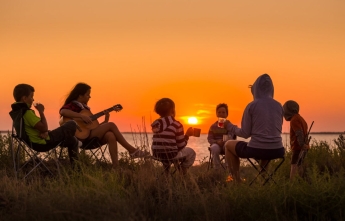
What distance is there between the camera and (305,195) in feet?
16.8

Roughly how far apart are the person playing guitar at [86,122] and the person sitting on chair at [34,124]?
72cm

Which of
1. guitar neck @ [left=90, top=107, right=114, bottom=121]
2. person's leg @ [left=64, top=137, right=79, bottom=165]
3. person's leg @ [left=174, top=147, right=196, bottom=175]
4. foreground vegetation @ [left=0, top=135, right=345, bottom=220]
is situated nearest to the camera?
foreground vegetation @ [left=0, top=135, right=345, bottom=220]

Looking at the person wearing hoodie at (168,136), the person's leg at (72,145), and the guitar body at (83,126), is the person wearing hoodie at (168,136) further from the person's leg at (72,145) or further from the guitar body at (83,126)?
the guitar body at (83,126)

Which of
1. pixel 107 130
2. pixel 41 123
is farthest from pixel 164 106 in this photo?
pixel 41 123

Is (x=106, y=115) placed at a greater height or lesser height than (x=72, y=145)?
greater

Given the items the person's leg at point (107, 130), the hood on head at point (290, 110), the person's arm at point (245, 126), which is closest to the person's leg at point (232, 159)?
the person's arm at point (245, 126)

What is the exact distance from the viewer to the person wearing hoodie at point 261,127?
20.6 ft

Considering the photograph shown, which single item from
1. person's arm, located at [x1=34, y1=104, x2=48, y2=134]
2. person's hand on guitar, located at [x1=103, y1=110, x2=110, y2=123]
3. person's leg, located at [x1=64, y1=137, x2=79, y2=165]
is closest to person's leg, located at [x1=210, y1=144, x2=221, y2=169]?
person's hand on guitar, located at [x1=103, y1=110, x2=110, y2=123]

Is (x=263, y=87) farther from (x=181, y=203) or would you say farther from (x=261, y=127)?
(x=181, y=203)

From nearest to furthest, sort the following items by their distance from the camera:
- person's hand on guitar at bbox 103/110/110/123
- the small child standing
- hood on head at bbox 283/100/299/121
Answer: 1. the small child standing
2. hood on head at bbox 283/100/299/121
3. person's hand on guitar at bbox 103/110/110/123

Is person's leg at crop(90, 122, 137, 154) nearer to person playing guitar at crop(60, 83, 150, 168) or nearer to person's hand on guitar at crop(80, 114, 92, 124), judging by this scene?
person playing guitar at crop(60, 83, 150, 168)

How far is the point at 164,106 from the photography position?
717 centimetres

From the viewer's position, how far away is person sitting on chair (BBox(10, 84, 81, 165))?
24.2 feet

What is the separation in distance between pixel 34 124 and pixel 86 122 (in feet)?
3.84
